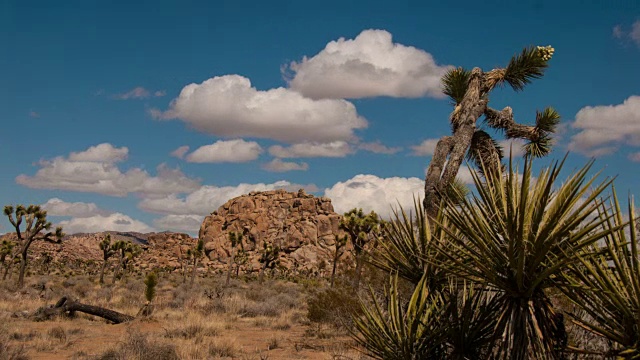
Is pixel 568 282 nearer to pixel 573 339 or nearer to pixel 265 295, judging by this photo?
pixel 573 339

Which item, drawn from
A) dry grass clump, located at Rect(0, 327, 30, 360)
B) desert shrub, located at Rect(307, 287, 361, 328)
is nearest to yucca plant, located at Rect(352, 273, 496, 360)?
dry grass clump, located at Rect(0, 327, 30, 360)

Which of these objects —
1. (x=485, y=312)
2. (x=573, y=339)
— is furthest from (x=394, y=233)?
(x=573, y=339)

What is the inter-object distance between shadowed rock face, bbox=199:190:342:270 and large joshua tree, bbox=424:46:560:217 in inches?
3442

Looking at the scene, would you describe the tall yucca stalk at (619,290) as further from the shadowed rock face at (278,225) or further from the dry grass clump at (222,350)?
the shadowed rock face at (278,225)

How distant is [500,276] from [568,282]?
1.72ft

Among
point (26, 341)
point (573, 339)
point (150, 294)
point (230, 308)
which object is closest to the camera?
point (573, 339)

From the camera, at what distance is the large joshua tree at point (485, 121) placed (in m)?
8.09

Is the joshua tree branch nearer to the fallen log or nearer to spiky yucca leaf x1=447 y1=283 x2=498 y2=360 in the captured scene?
spiky yucca leaf x1=447 y1=283 x2=498 y2=360

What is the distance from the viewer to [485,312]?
15.7 feet

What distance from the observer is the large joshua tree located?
809 centimetres

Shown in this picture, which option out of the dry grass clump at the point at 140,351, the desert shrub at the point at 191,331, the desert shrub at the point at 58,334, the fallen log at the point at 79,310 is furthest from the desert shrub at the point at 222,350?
the fallen log at the point at 79,310

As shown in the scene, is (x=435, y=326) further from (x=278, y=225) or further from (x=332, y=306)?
(x=278, y=225)

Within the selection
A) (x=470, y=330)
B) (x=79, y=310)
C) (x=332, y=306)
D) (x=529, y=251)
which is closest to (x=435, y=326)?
(x=470, y=330)

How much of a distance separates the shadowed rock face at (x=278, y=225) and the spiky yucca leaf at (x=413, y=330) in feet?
296
